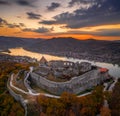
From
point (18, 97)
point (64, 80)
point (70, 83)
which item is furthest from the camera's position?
point (64, 80)

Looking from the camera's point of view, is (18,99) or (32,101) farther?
(18,99)

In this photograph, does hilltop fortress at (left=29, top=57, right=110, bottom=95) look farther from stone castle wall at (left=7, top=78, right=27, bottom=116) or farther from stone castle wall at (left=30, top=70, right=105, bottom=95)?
stone castle wall at (left=7, top=78, right=27, bottom=116)

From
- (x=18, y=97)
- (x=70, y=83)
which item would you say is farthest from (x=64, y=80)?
(x=18, y=97)

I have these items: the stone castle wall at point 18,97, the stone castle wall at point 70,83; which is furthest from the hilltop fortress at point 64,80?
the stone castle wall at point 18,97

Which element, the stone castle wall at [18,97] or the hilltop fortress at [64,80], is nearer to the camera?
the stone castle wall at [18,97]

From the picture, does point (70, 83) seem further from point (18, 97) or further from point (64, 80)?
point (18, 97)

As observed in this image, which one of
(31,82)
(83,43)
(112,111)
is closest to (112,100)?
(112,111)

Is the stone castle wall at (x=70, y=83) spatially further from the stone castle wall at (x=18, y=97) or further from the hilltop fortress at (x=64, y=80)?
the stone castle wall at (x=18, y=97)

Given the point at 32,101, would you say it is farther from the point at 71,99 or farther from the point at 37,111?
the point at 71,99
